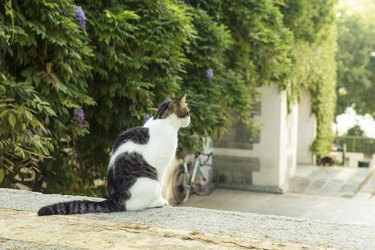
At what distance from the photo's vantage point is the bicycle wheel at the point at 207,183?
10742 millimetres

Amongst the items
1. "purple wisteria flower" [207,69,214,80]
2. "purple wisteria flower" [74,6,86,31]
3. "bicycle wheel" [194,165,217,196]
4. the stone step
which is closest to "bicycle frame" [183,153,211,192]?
"bicycle wheel" [194,165,217,196]

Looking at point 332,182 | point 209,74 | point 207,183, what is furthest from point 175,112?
point 332,182

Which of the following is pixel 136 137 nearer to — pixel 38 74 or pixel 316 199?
pixel 38 74

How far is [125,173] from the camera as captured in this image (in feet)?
9.88

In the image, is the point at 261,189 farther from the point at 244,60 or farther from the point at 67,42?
the point at 67,42

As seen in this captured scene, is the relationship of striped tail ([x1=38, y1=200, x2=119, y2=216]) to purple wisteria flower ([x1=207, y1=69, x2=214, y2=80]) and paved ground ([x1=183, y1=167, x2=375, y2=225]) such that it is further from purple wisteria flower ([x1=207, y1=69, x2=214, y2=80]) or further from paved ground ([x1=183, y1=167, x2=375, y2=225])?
paved ground ([x1=183, y1=167, x2=375, y2=225])

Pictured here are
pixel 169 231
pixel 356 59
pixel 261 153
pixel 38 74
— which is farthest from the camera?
pixel 356 59

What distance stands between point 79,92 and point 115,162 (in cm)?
151

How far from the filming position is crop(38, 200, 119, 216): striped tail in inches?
108

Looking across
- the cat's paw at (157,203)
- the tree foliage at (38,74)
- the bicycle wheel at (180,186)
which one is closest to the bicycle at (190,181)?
the bicycle wheel at (180,186)

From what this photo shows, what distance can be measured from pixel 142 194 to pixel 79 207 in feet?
1.25

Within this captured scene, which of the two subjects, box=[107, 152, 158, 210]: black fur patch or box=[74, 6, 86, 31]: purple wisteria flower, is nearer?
box=[107, 152, 158, 210]: black fur patch

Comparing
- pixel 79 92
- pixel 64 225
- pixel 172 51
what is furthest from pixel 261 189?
pixel 64 225

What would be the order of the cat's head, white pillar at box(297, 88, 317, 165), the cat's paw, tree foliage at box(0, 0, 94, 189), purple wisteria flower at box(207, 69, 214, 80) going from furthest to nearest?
white pillar at box(297, 88, 317, 165), purple wisteria flower at box(207, 69, 214, 80), tree foliage at box(0, 0, 94, 189), the cat's head, the cat's paw
